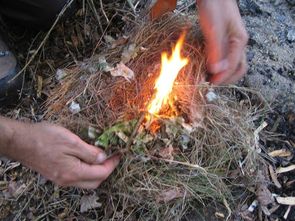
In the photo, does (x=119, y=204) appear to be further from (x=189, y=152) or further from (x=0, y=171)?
(x=0, y=171)

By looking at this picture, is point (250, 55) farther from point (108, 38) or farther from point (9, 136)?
point (9, 136)

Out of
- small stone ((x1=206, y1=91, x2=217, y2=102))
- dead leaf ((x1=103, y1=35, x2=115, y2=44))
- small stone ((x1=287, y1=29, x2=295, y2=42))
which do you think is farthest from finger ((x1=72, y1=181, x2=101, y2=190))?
small stone ((x1=287, y1=29, x2=295, y2=42))

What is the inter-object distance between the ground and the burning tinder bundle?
0.62 ft

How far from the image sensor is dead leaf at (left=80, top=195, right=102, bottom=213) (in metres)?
1.96

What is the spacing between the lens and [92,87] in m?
2.04

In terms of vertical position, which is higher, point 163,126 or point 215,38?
point 215,38

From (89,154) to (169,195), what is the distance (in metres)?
0.41

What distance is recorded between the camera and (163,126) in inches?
71.8

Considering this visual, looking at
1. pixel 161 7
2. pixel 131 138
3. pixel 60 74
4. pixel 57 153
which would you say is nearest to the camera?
pixel 57 153

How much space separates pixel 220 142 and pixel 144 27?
2.10 ft

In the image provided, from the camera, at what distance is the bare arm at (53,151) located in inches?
64.7

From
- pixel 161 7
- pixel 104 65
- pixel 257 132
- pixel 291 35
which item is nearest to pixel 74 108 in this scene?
pixel 104 65

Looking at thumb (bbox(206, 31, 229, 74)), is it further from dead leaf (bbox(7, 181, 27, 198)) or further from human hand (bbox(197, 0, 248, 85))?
dead leaf (bbox(7, 181, 27, 198))

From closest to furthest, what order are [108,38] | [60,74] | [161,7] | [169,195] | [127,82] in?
[169,195]
[127,82]
[161,7]
[60,74]
[108,38]
